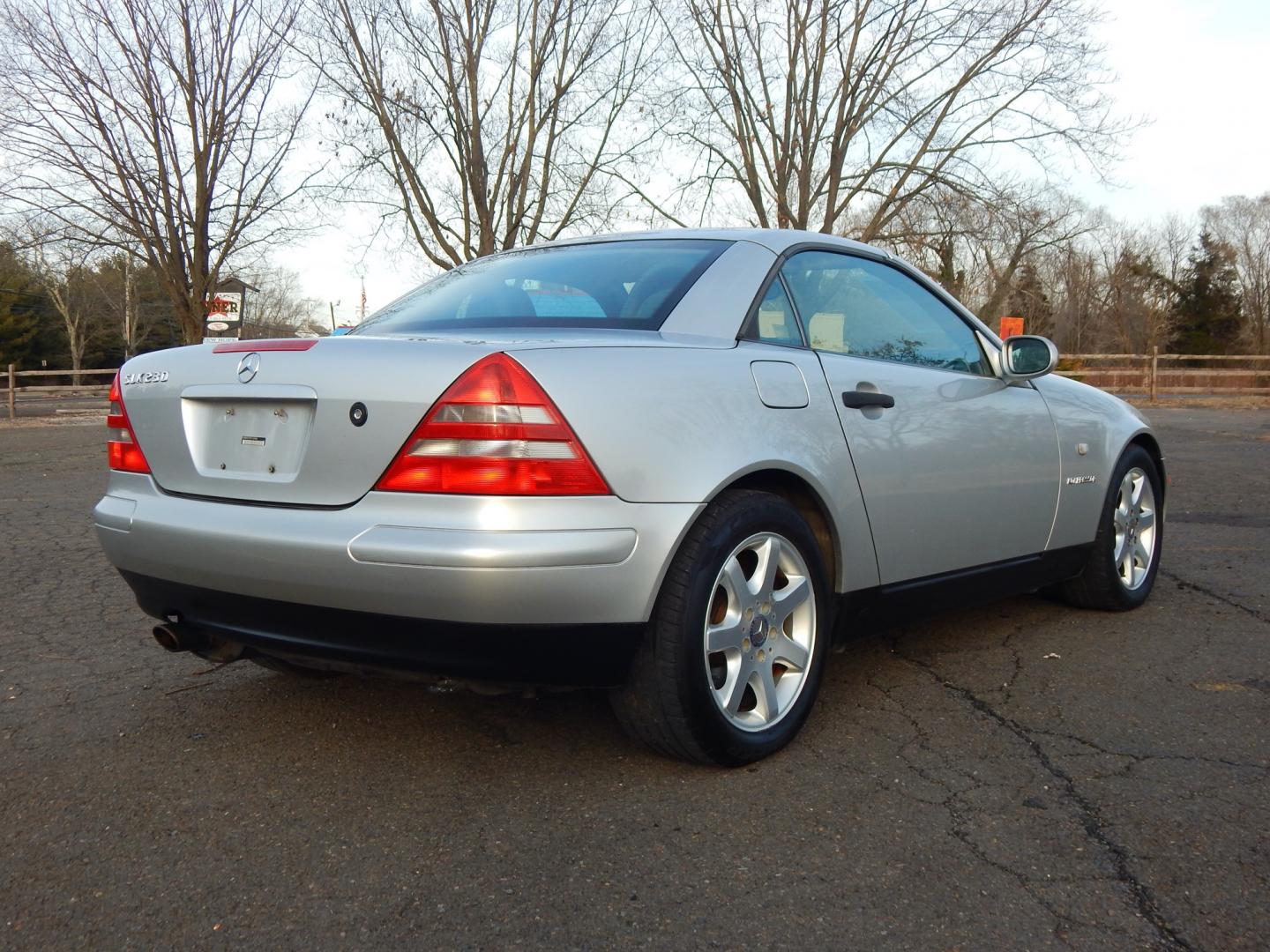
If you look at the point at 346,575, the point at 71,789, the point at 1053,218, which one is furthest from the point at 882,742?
the point at 1053,218

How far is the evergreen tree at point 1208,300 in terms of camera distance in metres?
59.8

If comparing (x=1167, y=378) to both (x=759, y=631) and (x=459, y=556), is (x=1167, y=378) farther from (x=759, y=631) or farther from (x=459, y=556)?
(x=459, y=556)

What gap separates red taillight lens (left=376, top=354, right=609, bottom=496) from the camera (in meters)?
2.37

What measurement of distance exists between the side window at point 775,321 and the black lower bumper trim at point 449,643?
0.97 metres

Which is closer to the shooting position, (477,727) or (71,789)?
(71,789)

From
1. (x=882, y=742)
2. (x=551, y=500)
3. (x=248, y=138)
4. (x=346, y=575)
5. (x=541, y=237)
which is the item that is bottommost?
(x=882, y=742)

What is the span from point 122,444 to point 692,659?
5.48 feet

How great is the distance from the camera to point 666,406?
2.59m

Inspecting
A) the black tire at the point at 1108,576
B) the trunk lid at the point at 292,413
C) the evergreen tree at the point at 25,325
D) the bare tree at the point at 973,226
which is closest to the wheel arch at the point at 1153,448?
the black tire at the point at 1108,576

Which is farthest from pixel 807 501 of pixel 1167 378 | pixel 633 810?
pixel 1167 378

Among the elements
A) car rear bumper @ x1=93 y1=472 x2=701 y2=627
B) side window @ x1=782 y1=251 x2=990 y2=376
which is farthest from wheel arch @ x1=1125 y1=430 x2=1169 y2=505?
car rear bumper @ x1=93 y1=472 x2=701 y2=627

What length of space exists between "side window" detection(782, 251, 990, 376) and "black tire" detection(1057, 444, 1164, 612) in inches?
37.0

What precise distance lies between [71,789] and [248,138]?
17490 millimetres

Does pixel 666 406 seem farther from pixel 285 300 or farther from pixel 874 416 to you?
pixel 285 300
